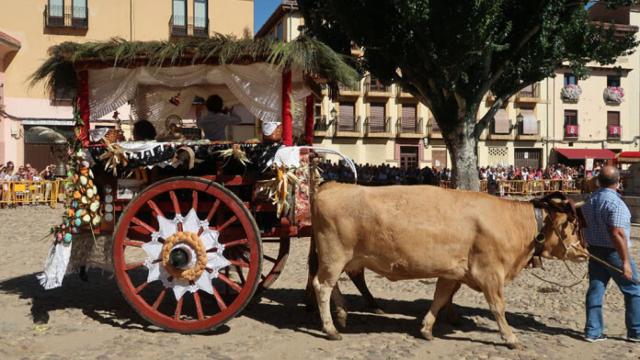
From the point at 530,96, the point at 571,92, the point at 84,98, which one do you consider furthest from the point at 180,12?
the point at 571,92

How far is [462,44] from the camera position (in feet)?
51.8

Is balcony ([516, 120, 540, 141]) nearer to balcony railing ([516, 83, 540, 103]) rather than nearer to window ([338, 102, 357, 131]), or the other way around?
balcony railing ([516, 83, 540, 103])

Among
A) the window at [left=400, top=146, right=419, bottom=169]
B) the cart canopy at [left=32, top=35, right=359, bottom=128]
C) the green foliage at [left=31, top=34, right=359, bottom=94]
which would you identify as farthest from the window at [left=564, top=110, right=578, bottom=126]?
the green foliage at [left=31, top=34, right=359, bottom=94]

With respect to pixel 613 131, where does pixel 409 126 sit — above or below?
above

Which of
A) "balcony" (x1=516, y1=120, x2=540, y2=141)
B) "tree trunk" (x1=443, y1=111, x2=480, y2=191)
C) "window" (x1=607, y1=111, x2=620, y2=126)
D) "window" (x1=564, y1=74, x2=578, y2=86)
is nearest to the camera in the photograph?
"tree trunk" (x1=443, y1=111, x2=480, y2=191)

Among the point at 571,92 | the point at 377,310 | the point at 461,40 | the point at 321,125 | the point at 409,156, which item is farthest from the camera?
the point at 571,92

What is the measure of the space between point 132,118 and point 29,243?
5.02 metres

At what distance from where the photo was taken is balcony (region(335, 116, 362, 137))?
40406 millimetres

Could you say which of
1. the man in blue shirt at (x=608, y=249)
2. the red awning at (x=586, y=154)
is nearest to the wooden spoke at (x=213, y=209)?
the man in blue shirt at (x=608, y=249)

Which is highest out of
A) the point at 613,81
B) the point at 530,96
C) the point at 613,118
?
the point at 613,81

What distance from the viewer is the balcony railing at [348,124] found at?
133 feet

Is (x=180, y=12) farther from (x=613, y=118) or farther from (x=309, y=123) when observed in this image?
(x=613, y=118)

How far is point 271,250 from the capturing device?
10773 mm

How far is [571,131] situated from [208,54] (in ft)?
140
